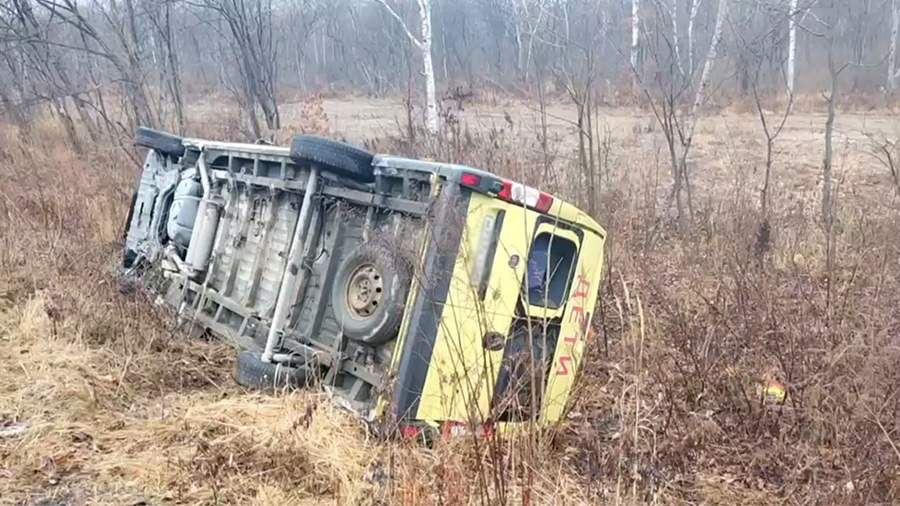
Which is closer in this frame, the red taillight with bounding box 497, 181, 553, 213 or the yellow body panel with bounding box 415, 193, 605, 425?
the yellow body panel with bounding box 415, 193, 605, 425

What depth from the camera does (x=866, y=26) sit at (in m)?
28.4

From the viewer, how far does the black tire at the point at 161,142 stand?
6.13 m

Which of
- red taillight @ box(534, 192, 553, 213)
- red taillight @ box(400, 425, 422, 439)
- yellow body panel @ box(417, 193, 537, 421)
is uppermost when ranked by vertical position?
red taillight @ box(534, 192, 553, 213)

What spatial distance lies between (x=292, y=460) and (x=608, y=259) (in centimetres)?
311

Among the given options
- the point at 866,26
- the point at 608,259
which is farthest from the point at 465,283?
the point at 866,26

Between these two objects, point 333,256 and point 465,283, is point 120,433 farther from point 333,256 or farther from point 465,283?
point 465,283

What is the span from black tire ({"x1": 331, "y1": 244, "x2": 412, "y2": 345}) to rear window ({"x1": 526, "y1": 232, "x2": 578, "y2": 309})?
69cm

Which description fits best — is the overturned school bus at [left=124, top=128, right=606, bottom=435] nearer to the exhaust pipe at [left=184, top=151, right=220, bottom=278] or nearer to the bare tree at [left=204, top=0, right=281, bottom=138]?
the exhaust pipe at [left=184, top=151, right=220, bottom=278]

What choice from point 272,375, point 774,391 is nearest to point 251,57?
point 272,375

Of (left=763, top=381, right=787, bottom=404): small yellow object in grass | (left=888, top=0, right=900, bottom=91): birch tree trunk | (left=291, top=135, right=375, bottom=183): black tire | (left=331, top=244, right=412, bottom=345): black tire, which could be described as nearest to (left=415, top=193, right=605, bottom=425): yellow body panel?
(left=331, top=244, right=412, bottom=345): black tire

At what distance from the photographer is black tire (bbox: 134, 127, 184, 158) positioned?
613cm

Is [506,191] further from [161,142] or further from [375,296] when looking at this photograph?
[161,142]

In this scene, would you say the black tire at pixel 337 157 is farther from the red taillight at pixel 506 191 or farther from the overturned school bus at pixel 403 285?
the red taillight at pixel 506 191

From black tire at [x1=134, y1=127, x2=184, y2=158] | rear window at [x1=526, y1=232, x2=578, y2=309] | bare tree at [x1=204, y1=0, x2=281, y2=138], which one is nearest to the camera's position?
rear window at [x1=526, y1=232, x2=578, y2=309]
